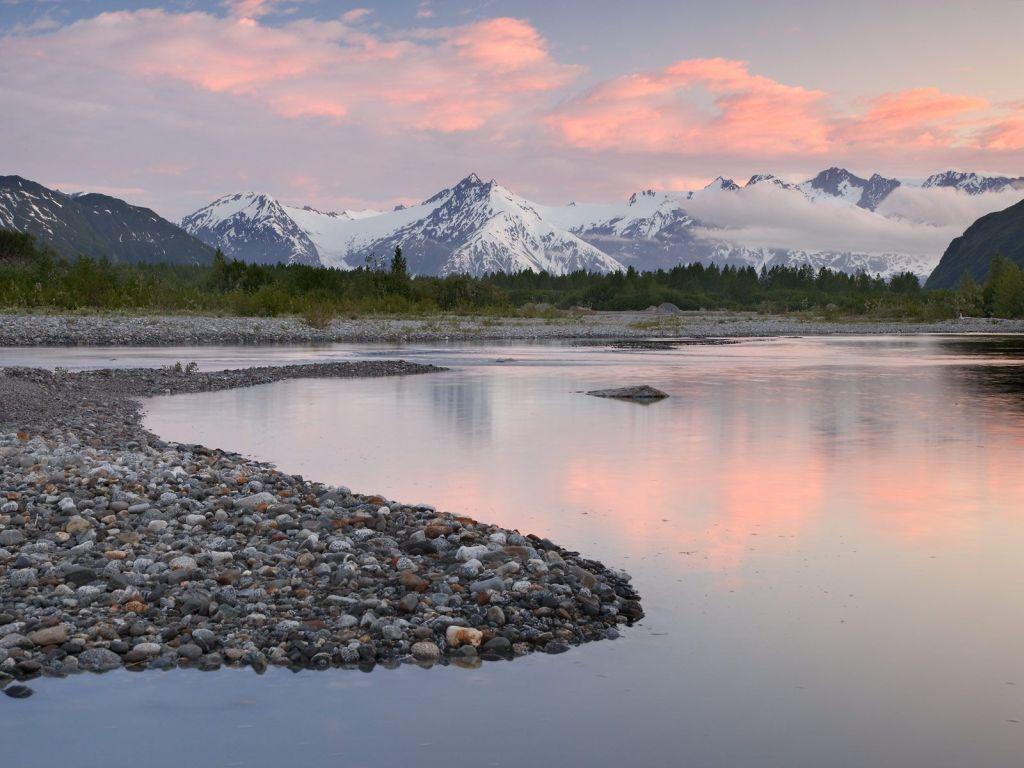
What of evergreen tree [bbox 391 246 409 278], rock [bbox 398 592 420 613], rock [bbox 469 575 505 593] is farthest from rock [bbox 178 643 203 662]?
evergreen tree [bbox 391 246 409 278]

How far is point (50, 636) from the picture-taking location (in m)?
7.89

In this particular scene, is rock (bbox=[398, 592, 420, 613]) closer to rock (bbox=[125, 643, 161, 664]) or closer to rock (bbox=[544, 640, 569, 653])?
rock (bbox=[544, 640, 569, 653])

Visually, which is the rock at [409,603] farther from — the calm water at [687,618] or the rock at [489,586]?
the calm water at [687,618]

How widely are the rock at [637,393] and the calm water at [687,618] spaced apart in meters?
4.62

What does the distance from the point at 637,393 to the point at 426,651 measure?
2209cm

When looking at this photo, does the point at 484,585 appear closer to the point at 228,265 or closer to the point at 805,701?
the point at 805,701

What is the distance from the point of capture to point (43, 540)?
10406mm

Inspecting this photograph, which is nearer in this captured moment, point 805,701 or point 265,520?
point 805,701

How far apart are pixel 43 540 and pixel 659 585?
6.31 metres

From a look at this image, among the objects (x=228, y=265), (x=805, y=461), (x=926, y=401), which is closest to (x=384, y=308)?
(x=228, y=265)

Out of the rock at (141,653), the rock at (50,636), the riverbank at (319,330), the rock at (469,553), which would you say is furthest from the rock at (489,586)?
the riverbank at (319,330)

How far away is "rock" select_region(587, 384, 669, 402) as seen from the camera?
2933 centimetres

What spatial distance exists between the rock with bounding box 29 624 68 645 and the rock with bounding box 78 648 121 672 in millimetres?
282

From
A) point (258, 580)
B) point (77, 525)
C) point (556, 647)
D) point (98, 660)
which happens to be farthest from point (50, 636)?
point (556, 647)
